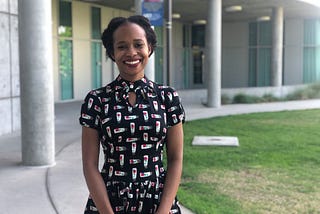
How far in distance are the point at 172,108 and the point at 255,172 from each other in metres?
4.70

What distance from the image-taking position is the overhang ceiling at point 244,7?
20.1 meters

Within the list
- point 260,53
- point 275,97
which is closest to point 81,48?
point 275,97

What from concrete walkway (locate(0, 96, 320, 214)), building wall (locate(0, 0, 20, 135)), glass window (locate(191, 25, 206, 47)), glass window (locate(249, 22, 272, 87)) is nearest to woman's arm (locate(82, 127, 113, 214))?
concrete walkway (locate(0, 96, 320, 214))

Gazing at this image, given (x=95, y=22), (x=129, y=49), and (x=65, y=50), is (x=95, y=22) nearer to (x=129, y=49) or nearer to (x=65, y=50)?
(x=65, y=50)

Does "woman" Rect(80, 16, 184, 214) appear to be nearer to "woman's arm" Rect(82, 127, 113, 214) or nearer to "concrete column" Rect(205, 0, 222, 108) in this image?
"woman's arm" Rect(82, 127, 113, 214)

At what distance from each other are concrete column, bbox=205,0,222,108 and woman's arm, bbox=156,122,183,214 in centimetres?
1399

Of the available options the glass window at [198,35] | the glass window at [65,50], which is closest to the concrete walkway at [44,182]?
the glass window at [65,50]

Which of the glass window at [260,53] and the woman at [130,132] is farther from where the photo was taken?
the glass window at [260,53]

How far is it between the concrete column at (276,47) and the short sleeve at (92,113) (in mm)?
20696

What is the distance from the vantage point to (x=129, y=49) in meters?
2.19

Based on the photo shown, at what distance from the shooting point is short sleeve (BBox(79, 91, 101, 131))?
216cm

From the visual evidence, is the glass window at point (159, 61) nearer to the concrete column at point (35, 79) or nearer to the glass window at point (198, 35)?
the glass window at point (198, 35)

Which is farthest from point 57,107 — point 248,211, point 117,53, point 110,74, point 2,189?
point 117,53

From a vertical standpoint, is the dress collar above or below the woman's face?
below
